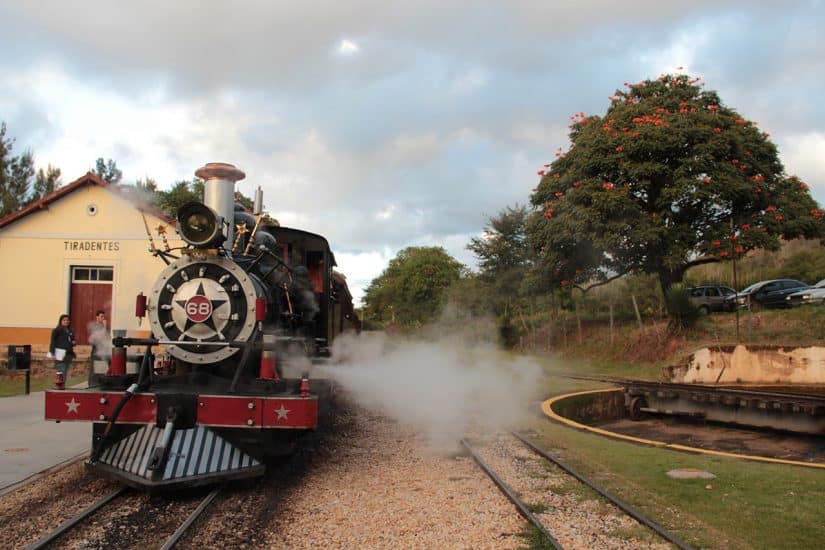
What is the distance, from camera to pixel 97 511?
180 inches

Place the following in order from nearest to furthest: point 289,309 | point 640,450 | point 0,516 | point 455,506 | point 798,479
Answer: point 0,516 < point 455,506 < point 798,479 < point 289,309 < point 640,450

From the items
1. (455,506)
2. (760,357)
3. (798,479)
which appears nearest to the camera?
(455,506)

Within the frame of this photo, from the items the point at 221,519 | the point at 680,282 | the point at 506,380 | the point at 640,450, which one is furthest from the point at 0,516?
the point at 680,282

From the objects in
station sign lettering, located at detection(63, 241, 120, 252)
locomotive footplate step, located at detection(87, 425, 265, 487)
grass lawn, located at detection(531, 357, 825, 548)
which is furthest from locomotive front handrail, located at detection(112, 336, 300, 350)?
station sign lettering, located at detection(63, 241, 120, 252)

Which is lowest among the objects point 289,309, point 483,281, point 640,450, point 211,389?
point 640,450

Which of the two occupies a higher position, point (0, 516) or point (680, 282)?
point (680, 282)

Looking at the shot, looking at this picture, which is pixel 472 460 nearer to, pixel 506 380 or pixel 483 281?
pixel 506 380

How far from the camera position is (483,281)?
91.3 ft

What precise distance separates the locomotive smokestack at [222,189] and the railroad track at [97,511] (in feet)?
7.36

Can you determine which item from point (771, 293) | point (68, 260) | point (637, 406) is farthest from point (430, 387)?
point (771, 293)

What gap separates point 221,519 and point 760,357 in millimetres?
11994

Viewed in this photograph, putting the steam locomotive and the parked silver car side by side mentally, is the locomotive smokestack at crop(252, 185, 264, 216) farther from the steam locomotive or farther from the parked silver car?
the parked silver car

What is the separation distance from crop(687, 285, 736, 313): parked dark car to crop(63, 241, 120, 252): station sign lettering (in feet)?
58.2

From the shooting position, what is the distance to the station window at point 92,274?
16.9 meters
